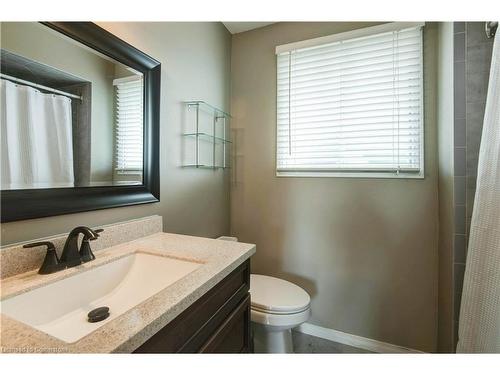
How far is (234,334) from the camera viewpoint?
2.85ft

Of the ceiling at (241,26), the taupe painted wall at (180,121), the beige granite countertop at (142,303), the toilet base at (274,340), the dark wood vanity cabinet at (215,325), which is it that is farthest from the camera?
the ceiling at (241,26)

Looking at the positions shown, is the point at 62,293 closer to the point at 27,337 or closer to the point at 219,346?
the point at 27,337

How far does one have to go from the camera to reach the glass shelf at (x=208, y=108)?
1.48 m

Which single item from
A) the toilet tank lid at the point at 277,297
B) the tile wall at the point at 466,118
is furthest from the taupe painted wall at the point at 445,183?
the toilet tank lid at the point at 277,297

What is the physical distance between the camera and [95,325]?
669mm

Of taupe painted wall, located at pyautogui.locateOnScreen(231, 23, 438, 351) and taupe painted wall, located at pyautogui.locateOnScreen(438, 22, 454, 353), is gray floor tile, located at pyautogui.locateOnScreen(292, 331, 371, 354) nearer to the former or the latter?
taupe painted wall, located at pyautogui.locateOnScreen(231, 23, 438, 351)

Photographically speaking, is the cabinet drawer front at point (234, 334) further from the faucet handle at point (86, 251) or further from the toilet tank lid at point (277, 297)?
the faucet handle at point (86, 251)

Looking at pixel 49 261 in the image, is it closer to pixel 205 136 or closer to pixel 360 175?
pixel 205 136

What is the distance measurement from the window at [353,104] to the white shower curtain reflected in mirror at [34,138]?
1311mm

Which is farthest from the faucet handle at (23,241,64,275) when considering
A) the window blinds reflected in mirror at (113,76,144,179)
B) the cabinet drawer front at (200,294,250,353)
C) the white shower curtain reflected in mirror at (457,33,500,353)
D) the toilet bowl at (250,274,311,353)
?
the white shower curtain reflected in mirror at (457,33,500,353)

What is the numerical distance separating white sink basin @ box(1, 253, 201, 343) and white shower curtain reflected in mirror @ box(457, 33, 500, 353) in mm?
1026

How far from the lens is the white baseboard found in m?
1.50

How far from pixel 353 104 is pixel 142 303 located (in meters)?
1.63

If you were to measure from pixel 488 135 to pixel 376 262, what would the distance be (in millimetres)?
991
